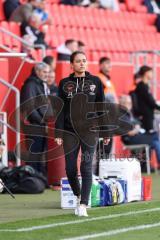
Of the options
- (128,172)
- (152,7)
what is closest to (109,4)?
(152,7)

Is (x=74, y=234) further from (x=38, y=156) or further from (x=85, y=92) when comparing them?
(x=38, y=156)

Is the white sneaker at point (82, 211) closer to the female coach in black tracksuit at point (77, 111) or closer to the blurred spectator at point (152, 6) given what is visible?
the female coach in black tracksuit at point (77, 111)

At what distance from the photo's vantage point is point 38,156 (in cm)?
1489

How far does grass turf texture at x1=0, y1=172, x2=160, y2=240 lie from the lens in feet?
28.7

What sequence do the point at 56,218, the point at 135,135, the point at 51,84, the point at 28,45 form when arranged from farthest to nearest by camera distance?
the point at 135,135, the point at 28,45, the point at 51,84, the point at 56,218

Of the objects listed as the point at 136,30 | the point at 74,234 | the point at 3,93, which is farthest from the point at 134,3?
the point at 74,234

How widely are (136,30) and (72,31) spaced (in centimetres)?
291

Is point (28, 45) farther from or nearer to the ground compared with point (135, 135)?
farther from the ground

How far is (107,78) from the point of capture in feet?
56.9

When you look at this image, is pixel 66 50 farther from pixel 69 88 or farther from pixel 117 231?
pixel 117 231

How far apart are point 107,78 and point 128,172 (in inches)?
202

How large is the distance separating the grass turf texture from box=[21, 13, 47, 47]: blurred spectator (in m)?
5.85

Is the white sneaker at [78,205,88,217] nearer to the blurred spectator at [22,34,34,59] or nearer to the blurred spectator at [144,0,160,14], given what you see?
the blurred spectator at [22,34,34,59]

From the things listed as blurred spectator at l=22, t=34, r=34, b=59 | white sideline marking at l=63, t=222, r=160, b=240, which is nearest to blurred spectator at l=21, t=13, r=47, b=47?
blurred spectator at l=22, t=34, r=34, b=59
